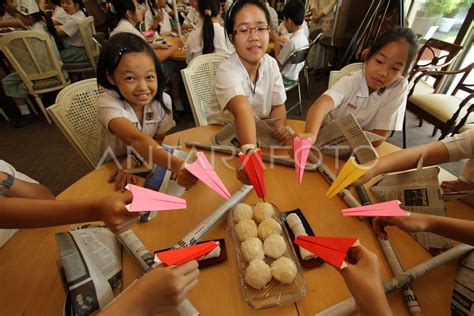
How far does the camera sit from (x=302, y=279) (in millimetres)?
629

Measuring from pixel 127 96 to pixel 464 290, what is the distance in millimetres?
1363

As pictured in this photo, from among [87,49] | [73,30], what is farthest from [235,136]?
[73,30]

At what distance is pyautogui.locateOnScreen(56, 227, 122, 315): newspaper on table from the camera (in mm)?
536

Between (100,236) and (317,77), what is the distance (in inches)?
180

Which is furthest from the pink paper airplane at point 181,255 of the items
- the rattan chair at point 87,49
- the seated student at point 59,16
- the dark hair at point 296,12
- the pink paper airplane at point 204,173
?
the seated student at point 59,16

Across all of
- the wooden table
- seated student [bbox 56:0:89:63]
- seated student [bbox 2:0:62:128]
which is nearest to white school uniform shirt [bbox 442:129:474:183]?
the wooden table

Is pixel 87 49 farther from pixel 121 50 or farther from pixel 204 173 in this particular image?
pixel 204 173

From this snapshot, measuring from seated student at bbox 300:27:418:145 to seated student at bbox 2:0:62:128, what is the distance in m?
3.14

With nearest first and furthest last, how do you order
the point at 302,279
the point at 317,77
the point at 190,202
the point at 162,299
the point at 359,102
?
the point at 162,299
the point at 302,279
the point at 190,202
the point at 359,102
the point at 317,77

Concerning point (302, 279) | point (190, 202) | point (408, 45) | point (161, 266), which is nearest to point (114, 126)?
point (190, 202)

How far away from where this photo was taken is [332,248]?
58 centimetres

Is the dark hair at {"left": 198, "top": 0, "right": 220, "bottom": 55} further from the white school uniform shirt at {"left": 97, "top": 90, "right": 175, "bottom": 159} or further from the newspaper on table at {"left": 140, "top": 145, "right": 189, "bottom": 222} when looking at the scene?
the newspaper on table at {"left": 140, "top": 145, "right": 189, "bottom": 222}

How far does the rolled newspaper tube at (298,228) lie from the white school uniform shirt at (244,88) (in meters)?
0.70

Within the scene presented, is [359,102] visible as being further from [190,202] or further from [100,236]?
[100,236]
